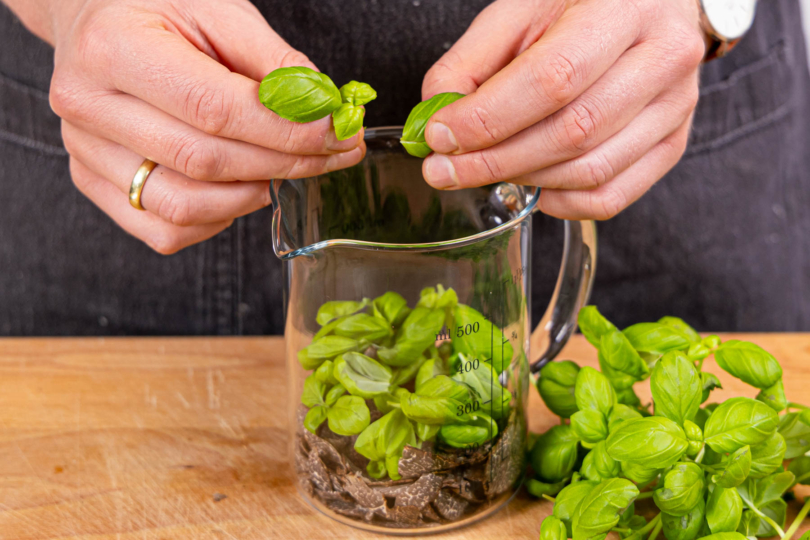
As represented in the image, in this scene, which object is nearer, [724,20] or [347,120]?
[347,120]

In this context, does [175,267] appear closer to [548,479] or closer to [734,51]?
[548,479]

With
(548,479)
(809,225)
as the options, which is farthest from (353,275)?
(809,225)

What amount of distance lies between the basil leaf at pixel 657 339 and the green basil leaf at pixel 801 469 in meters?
0.13

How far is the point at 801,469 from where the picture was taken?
54cm

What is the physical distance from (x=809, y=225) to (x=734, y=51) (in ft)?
1.06

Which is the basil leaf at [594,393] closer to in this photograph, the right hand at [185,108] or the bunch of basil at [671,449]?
the bunch of basil at [671,449]

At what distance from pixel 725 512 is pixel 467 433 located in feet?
0.57

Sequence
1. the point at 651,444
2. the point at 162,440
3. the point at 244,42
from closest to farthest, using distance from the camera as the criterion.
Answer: the point at 651,444
the point at 244,42
the point at 162,440

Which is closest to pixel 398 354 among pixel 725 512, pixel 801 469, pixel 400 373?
pixel 400 373

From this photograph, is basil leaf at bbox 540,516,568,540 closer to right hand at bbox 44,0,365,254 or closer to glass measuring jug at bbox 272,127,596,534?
glass measuring jug at bbox 272,127,596,534

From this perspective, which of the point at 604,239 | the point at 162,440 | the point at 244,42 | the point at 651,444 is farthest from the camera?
the point at 604,239

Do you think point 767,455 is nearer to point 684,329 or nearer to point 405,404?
point 684,329

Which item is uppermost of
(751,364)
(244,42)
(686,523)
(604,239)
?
(244,42)

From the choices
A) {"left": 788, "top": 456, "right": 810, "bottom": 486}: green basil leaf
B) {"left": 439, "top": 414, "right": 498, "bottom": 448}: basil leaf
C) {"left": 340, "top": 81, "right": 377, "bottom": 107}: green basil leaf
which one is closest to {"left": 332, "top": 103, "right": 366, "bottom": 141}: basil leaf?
{"left": 340, "top": 81, "right": 377, "bottom": 107}: green basil leaf
